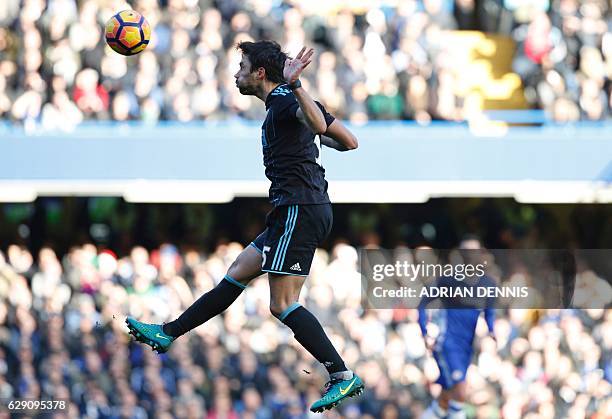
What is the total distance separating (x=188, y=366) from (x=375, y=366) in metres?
1.82

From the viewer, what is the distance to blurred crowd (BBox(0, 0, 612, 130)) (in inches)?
530

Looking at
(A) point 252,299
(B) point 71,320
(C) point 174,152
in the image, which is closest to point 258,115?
(C) point 174,152

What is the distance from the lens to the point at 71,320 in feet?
42.4

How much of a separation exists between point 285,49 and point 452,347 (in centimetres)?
354

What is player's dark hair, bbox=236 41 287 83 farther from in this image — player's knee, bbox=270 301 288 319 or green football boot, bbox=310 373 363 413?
green football boot, bbox=310 373 363 413

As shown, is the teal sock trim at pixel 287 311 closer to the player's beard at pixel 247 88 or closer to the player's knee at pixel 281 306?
the player's knee at pixel 281 306

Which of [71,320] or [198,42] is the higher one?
[198,42]

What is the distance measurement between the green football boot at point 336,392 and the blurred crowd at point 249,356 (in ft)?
18.9

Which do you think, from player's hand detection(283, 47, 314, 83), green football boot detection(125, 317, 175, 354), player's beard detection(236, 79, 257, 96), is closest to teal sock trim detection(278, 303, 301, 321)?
green football boot detection(125, 317, 175, 354)

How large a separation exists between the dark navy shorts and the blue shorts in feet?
19.5

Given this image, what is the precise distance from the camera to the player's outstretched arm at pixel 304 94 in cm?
627

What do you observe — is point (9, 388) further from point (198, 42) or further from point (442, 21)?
point (442, 21)

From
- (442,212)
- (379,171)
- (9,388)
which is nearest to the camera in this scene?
(9,388)

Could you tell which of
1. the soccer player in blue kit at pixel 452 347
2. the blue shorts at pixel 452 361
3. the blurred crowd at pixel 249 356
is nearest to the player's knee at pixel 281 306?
the soccer player in blue kit at pixel 452 347
